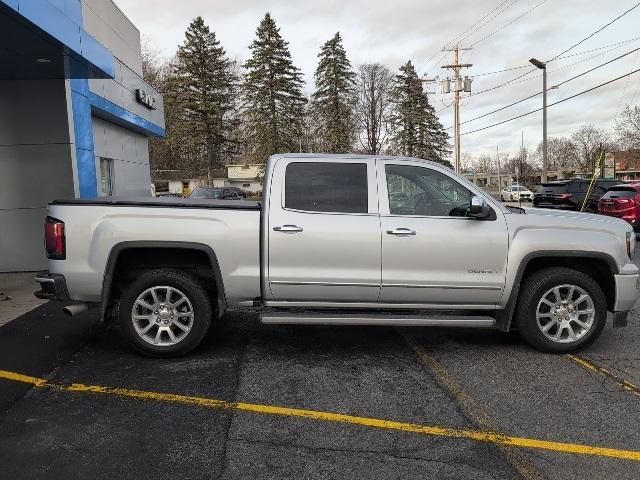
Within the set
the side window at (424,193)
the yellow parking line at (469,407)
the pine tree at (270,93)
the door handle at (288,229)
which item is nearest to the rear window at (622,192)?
the yellow parking line at (469,407)

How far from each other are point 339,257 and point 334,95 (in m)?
52.7

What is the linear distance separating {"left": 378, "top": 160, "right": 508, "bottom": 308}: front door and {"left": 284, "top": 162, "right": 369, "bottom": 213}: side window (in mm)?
261

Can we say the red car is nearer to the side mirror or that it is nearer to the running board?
the side mirror

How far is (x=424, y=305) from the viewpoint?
5117 mm

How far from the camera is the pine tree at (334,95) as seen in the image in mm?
54969

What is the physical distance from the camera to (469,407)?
13.2ft

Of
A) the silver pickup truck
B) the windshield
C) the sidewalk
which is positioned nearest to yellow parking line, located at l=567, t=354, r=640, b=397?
the silver pickup truck

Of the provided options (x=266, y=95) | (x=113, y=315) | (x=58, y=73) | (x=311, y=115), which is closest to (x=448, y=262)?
(x=113, y=315)

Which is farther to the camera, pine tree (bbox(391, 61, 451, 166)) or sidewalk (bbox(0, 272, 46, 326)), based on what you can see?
pine tree (bbox(391, 61, 451, 166))

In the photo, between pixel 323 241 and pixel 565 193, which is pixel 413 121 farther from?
pixel 323 241

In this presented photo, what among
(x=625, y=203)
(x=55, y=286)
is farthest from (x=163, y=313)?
(x=625, y=203)

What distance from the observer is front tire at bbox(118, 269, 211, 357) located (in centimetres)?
498

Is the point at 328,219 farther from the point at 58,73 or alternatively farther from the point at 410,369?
the point at 58,73

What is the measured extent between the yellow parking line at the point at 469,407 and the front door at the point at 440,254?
0.62 meters
